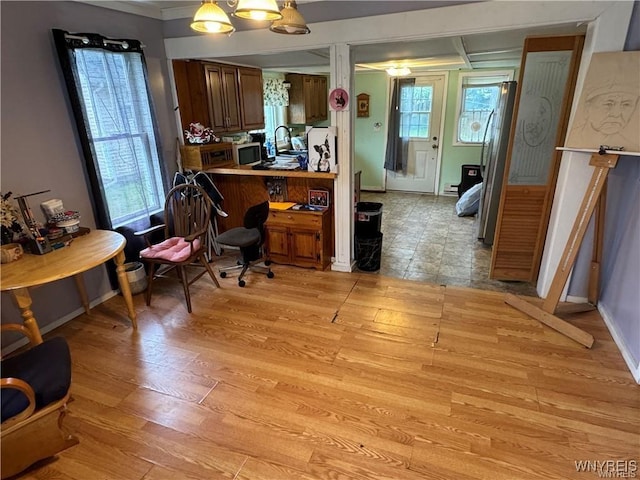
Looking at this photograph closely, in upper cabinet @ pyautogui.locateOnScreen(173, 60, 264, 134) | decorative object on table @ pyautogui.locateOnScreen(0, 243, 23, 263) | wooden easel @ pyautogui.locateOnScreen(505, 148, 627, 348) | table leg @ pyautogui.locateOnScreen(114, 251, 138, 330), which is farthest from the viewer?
upper cabinet @ pyautogui.locateOnScreen(173, 60, 264, 134)

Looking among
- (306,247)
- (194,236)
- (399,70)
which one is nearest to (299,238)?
(306,247)

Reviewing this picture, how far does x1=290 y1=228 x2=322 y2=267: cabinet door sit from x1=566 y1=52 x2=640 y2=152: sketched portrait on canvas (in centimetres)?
220

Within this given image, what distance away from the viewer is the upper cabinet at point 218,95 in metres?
3.73

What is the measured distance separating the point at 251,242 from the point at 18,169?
1.74 metres

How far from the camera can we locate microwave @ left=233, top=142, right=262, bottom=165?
405 centimetres

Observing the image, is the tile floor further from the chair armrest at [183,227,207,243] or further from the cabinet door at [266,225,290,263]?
the chair armrest at [183,227,207,243]

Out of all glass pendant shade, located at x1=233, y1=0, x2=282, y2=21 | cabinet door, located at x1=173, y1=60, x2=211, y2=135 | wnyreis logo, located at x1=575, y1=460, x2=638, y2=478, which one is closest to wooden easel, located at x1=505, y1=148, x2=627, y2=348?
wnyreis logo, located at x1=575, y1=460, x2=638, y2=478

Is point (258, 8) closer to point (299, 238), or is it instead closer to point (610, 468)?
point (299, 238)

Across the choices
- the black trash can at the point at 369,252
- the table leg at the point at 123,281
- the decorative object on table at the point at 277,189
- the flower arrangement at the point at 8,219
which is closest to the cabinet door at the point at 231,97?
the decorative object on table at the point at 277,189

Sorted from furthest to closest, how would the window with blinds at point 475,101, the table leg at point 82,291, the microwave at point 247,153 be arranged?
the window with blinds at point 475,101 → the microwave at point 247,153 → the table leg at point 82,291

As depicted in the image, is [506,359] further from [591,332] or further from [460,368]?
[591,332]

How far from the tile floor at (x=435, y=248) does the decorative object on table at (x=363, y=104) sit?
1.86 meters

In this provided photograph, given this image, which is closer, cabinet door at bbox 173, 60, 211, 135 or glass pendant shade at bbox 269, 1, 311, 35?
glass pendant shade at bbox 269, 1, 311, 35

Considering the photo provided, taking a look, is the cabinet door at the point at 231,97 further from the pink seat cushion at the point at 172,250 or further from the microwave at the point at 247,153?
the pink seat cushion at the point at 172,250
